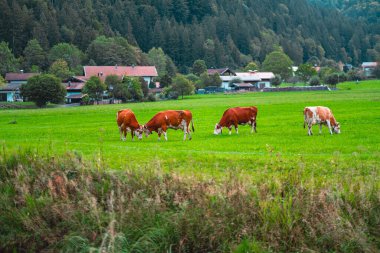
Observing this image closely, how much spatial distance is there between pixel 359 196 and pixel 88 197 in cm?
752

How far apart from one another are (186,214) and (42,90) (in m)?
88.6

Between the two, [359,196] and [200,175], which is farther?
[200,175]

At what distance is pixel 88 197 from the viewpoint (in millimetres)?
14727

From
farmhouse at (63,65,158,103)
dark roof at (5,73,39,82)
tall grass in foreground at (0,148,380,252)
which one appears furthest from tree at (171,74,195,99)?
tall grass in foreground at (0,148,380,252)

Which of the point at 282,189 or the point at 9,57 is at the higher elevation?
the point at 9,57

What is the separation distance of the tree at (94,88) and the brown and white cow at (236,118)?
80.3m

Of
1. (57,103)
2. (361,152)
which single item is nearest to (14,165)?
(361,152)

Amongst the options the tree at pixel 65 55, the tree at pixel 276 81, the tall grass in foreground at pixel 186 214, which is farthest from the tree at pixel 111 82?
the tall grass in foreground at pixel 186 214

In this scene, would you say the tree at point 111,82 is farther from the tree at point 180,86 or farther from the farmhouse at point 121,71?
the farmhouse at point 121,71

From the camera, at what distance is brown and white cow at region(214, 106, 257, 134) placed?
31.8 m

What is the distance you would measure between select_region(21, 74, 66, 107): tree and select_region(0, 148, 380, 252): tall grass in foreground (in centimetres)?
8414

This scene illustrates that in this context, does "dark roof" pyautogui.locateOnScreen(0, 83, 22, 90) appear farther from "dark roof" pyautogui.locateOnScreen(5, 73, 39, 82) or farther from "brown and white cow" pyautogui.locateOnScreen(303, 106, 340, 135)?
"brown and white cow" pyautogui.locateOnScreen(303, 106, 340, 135)

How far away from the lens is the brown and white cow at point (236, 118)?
1252 inches

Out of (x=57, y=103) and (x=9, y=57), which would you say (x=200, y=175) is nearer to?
(x=57, y=103)
